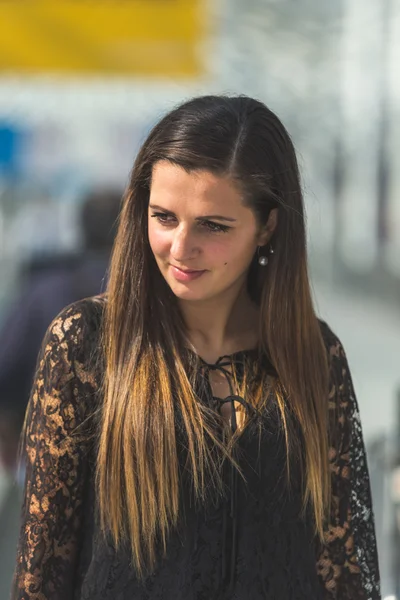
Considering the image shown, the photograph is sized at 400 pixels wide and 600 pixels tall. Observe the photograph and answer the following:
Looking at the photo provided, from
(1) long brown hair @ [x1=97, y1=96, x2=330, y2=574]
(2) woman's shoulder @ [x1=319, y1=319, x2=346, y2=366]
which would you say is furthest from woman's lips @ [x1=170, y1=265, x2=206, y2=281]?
(2) woman's shoulder @ [x1=319, y1=319, x2=346, y2=366]

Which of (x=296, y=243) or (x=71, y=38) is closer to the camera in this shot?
(x=296, y=243)

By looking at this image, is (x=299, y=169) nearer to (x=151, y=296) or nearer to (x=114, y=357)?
(x=151, y=296)

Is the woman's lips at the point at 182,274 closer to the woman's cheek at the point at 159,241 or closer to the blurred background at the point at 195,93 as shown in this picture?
the woman's cheek at the point at 159,241

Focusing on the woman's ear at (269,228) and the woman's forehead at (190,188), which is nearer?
the woman's forehead at (190,188)

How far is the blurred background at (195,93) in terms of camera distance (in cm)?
595

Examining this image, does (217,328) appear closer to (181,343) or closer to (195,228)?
(181,343)

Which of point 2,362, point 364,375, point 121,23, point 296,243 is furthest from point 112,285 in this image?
Answer: point 364,375

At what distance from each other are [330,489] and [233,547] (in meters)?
0.25

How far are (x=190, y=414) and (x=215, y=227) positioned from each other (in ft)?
1.08

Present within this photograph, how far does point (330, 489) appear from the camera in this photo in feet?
6.02

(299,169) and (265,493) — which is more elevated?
(299,169)

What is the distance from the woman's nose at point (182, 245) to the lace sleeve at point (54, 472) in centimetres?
22

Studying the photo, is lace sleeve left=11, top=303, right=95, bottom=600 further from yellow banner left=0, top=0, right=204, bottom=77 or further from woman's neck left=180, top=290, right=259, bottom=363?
yellow banner left=0, top=0, right=204, bottom=77

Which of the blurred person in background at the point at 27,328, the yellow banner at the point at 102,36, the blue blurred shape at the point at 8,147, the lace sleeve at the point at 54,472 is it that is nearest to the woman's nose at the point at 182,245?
the lace sleeve at the point at 54,472
